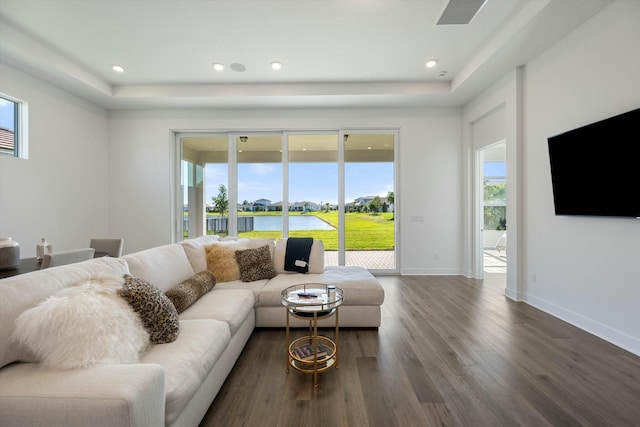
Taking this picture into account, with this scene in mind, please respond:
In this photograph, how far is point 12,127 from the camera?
3520mm

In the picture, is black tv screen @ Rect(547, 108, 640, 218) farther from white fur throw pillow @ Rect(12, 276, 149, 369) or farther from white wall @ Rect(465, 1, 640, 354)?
white fur throw pillow @ Rect(12, 276, 149, 369)

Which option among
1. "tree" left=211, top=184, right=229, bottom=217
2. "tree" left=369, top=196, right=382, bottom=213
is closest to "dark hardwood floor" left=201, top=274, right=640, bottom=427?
"tree" left=369, top=196, right=382, bottom=213

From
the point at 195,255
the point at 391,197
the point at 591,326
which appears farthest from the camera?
the point at 391,197

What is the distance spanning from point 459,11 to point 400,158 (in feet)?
8.15

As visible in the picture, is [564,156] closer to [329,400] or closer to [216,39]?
[329,400]

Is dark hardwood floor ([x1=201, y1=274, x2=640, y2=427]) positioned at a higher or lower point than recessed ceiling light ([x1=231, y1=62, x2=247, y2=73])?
lower

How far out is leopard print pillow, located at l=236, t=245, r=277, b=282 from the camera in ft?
9.61

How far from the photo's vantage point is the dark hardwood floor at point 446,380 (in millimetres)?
1576

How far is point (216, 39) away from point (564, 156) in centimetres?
433

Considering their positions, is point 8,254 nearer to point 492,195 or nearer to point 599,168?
point 599,168

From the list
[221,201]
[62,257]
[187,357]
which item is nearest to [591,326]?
[187,357]

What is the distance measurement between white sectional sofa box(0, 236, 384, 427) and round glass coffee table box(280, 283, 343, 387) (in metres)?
0.46

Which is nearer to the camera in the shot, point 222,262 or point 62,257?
point 62,257

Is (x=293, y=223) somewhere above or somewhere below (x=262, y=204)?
below
